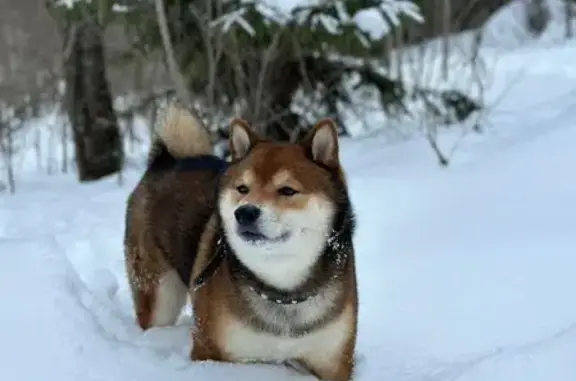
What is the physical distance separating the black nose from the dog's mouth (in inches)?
1.2

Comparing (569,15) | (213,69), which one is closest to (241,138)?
(213,69)

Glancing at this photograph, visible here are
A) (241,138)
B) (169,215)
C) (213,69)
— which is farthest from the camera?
(213,69)

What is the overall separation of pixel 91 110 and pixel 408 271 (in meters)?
5.11

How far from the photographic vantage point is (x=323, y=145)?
3.59 meters

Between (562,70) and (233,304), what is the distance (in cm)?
981

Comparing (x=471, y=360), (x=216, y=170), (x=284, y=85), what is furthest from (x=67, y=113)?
(x=471, y=360)

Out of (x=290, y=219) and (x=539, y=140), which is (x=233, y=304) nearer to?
(x=290, y=219)

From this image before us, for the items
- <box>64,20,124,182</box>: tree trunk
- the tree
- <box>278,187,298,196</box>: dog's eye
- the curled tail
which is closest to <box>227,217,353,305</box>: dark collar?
Result: <box>278,187,298,196</box>: dog's eye

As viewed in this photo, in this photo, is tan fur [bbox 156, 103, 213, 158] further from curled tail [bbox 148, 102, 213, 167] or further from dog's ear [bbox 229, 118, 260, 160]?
dog's ear [bbox 229, 118, 260, 160]

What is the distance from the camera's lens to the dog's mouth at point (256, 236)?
332cm

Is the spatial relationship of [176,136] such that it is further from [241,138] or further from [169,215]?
[241,138]

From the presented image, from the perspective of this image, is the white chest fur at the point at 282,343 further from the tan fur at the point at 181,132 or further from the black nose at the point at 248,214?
the tan fur at the point at 181,132

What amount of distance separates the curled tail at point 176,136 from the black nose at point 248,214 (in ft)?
4.36

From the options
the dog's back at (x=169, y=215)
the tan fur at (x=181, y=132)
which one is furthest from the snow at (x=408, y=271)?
the tan fur at (x=181, y=132)
